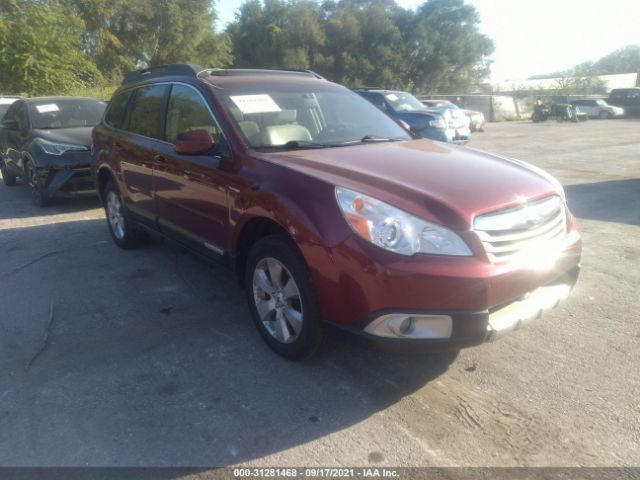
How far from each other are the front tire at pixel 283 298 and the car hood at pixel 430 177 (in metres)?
0.50

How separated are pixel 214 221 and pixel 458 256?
186cm

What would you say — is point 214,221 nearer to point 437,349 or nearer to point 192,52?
point 437,349

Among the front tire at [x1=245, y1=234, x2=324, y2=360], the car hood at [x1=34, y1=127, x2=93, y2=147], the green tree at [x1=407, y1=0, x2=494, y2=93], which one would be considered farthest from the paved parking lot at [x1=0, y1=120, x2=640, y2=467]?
the green tree at [x1=407, y1=0, x2=494, y2=93]

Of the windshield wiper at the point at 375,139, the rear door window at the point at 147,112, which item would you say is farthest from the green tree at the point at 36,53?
the windshield wiper at the point at 375,139

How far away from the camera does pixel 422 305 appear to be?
102 inches

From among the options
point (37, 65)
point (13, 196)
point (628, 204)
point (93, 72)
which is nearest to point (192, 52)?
point (93, 72)

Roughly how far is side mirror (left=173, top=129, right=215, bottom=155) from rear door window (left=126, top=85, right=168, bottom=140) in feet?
3.07

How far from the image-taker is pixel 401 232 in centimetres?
265

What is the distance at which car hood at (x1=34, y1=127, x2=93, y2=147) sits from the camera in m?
7.64

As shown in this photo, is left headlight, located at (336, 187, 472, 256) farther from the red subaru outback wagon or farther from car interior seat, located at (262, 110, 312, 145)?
car interior seat, located at (262, 110, 312, 145)

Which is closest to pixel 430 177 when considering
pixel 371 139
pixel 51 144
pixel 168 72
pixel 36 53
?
pixel 371 139

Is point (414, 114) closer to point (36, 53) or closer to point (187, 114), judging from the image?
point (187, 114)

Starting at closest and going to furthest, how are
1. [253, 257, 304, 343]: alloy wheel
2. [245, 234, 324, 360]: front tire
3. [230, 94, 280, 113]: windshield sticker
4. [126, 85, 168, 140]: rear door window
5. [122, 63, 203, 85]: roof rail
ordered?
[245, 234, 324, 360]: front tire
[253, 257, 304, 343]: alloy wheel
[230, 94, 280, 113]: windshield sticker
[122, 63, 203, 85]: roof rail
[126, 85, 168, 140]: rear door window

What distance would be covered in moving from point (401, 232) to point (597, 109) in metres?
32.8
